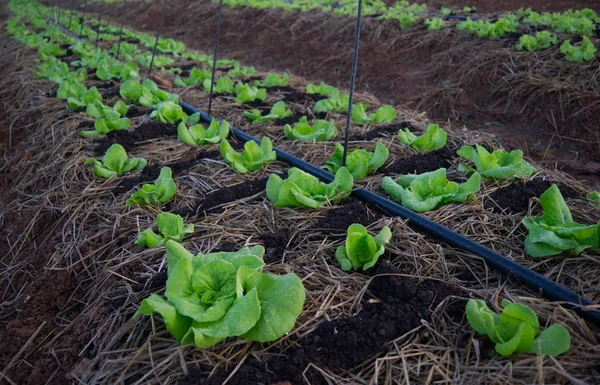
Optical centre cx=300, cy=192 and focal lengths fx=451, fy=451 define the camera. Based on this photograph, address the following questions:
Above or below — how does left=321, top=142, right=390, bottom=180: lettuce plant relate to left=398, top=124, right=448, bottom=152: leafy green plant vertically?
below

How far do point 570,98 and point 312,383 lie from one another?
394cm

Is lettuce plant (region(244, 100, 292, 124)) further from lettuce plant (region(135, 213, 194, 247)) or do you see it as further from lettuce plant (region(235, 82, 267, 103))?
lettuce plant (region(135, 213, 194, 247))

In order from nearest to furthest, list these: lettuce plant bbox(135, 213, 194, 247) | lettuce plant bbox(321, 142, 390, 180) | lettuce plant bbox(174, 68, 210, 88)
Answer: lettuce plant bbox(135, 213, 194, 247) < lettuce plant bbox(321, 142, 390, 180) < lettuce plant bbox(174, 68, 210, 88)

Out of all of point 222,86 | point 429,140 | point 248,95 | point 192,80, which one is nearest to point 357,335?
point 429,140

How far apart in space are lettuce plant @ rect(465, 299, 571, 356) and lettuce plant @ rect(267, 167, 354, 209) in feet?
2.88

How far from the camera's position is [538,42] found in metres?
4.84

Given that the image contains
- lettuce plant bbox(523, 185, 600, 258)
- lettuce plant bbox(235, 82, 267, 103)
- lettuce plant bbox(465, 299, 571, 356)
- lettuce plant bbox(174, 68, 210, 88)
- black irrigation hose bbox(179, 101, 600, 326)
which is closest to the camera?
lettuce plant bbox(465, 299, 571, 356)

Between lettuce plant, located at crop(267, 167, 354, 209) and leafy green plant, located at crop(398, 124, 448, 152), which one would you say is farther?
leafy green plant, located at crop(398, 124, 448, 152)

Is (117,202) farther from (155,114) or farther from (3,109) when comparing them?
(3,109)

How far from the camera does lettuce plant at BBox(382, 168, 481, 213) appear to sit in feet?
6.52

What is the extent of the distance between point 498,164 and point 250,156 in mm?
1308

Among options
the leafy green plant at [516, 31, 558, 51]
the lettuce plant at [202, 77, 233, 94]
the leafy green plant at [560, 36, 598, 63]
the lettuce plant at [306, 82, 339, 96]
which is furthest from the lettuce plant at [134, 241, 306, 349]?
the leafy green plant at [516, 31, 558, 51]

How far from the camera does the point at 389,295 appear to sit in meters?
1.51

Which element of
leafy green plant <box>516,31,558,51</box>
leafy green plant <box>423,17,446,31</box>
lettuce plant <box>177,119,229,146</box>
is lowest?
lettuce plant <box>177,119,229,146</box>
